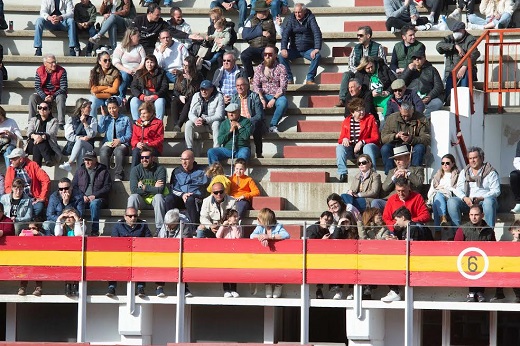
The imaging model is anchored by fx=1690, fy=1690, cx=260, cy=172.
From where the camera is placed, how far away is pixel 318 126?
2619 cm

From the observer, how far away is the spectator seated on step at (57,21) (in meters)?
28.4

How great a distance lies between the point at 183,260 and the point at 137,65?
17.1 ft

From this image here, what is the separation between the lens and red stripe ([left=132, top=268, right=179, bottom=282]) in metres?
22.8

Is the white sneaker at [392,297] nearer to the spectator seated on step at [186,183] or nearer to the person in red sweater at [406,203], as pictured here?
the person in red sweater at [406,203]

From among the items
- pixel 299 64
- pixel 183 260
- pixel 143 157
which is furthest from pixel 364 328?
pixel 299 64

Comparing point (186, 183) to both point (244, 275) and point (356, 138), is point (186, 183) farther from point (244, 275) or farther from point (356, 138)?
point (356, 138)

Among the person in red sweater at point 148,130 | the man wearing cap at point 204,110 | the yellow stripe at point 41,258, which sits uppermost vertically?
the man wearing cap at point 204,110

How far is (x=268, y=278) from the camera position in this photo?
887 inches

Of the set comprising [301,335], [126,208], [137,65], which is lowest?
[301,335]

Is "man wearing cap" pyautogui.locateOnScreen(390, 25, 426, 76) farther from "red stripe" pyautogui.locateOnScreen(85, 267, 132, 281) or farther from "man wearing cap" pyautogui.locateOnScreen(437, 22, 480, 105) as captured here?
"red stripe" pyautogui.locateOnScreen(85, 267, 132, 281)

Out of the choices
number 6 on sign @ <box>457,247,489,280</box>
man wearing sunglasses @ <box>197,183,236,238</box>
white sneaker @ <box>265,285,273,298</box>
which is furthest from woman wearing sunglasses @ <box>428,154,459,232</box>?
man wearing sunglasses @ <box>197,183,236,238</box>

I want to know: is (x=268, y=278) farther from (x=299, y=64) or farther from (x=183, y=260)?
(x=299, y=64)

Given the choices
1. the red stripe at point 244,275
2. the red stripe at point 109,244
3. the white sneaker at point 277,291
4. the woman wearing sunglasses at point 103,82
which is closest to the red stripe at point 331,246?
the red stripe at point 244,275

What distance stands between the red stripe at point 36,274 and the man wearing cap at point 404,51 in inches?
250
